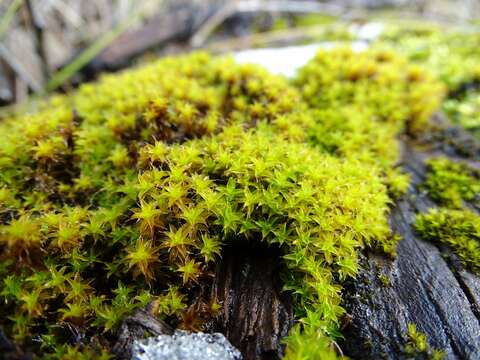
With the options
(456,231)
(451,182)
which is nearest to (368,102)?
(451,182)

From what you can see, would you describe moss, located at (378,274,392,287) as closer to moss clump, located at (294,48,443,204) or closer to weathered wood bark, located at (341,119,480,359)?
weathered wood bark, located at (341,119,480,359)

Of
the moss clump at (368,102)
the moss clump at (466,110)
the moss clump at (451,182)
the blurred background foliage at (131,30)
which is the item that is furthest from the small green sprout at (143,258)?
the blurred background foliage at (131,30)

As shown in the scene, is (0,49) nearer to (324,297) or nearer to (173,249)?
(173,249)

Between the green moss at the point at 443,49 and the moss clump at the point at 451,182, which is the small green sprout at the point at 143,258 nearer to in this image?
the moss clump at the point at 451,182

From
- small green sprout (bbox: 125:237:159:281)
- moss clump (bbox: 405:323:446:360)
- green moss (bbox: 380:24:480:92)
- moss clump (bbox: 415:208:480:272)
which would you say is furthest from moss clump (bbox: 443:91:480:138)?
small green sprout (bbox: 125:237:159:281)

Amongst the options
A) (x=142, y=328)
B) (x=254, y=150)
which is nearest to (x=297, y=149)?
(x=254, y=150)
